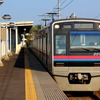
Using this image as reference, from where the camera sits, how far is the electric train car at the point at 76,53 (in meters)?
9.67

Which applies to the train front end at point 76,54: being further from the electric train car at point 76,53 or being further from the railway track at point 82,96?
the railway track at point 82,96

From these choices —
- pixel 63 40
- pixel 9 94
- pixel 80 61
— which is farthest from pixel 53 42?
pixel 9 94

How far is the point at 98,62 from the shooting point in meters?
9.88

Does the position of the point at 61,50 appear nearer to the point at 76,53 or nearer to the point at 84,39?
the point at 76,53

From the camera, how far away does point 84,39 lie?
9781mm

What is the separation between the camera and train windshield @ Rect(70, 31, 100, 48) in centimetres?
977

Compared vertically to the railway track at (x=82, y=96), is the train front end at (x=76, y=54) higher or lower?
higher

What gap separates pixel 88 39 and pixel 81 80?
1.51 metres

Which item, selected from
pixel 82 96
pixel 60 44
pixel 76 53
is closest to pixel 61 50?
pixel 60 44

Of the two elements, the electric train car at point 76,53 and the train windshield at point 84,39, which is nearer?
the electric train car at point 76,53

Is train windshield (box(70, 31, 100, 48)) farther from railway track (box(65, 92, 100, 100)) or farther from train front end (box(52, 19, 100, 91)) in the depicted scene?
railway track (box(65, 92, 100, 100))

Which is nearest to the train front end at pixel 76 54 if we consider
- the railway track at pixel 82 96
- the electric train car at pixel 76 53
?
the electric train car at pixel 76 53

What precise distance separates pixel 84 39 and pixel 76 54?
0.62 meters

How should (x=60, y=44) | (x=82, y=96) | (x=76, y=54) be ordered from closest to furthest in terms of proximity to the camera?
(x=76, y=54) < (x=60, y=44) < (x=82, y=96)
